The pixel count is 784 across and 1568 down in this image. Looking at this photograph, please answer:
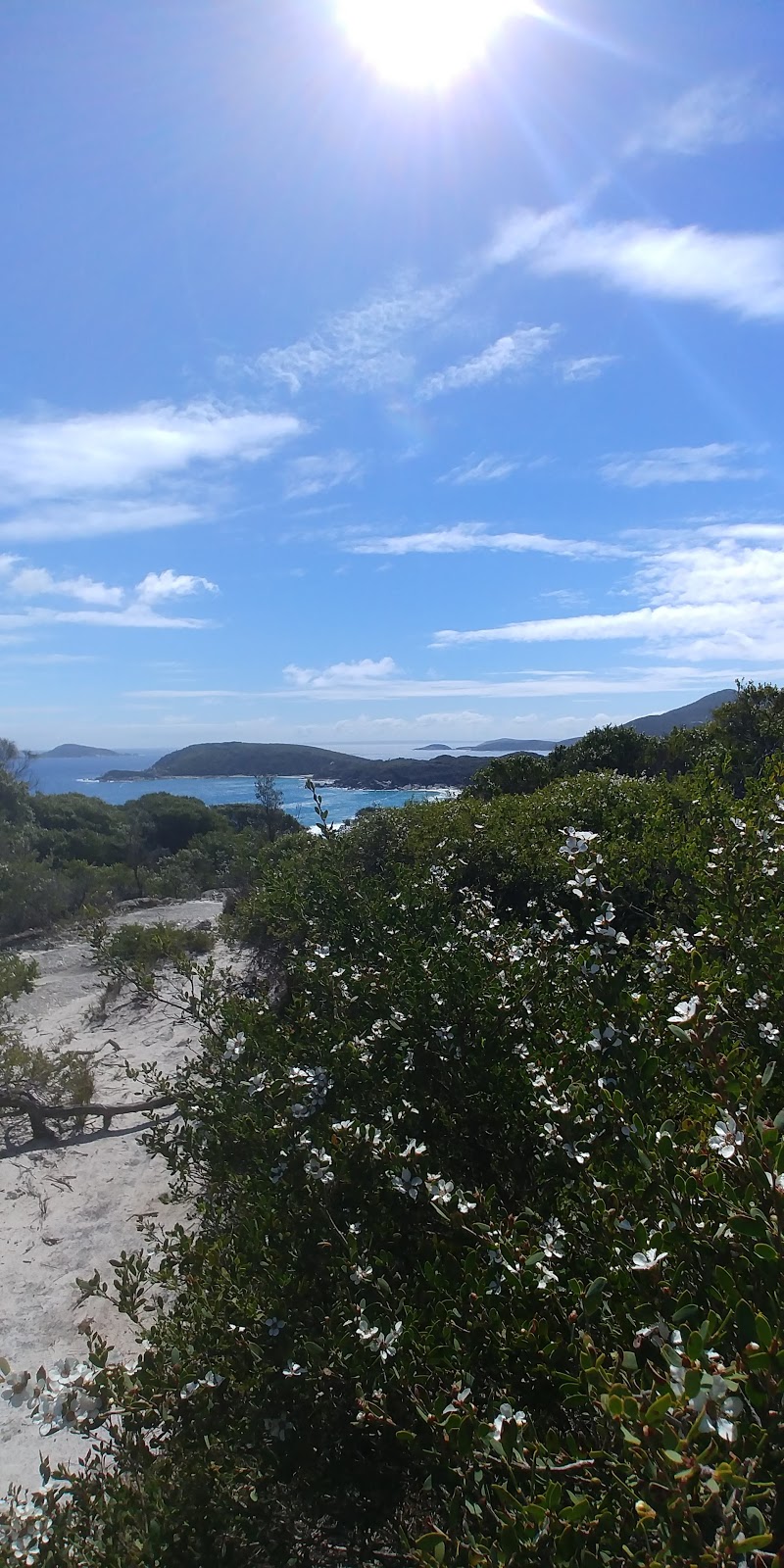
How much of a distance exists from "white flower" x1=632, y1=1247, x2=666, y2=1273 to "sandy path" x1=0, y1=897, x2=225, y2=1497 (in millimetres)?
1509

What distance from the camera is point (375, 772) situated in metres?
25.2

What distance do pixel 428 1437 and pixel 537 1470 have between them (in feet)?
2.04

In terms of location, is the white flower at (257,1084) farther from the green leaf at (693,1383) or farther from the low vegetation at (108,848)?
the low vegetation at (108,848)

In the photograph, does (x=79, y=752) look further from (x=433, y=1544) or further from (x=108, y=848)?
(x=433, y=1544)

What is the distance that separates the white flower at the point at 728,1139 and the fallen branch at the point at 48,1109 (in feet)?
21.0

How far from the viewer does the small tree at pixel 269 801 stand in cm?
2142

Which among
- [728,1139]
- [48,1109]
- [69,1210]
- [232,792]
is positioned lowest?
[69,1210]

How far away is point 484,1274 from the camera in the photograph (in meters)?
1.76

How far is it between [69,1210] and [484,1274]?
16.9ft

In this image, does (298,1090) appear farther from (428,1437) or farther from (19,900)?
(19,900)

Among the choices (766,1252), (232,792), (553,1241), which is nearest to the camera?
(766,1252)

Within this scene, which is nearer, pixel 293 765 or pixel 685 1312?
pixel 685 1312

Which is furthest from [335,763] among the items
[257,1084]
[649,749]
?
[257,1084]

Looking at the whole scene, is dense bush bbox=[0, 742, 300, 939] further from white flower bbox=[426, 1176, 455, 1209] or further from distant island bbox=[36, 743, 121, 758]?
distant island bbox=[36, 743, 121, 758]
